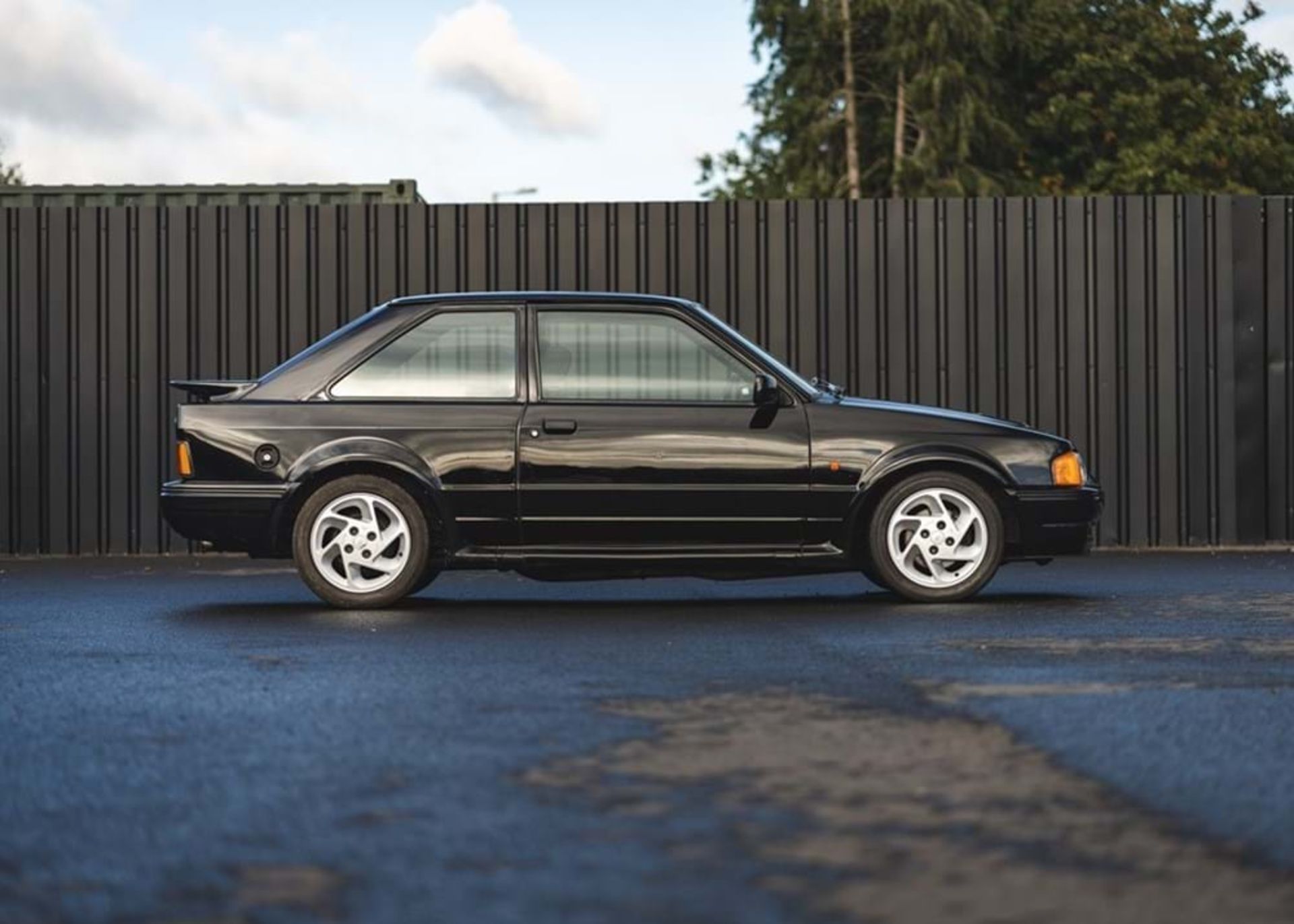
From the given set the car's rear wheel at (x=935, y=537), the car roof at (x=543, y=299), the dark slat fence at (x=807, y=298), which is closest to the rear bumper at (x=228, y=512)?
the car roof at (x=543, y=299)

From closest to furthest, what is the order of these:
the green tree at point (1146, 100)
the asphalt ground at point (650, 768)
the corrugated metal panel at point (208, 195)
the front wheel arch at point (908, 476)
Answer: the asphalt ground at point (650, 768)
the front wheel arch at point (908, 476)
the corrugated metal panel at point (208, 195)
the green tree at point (1146, 100)

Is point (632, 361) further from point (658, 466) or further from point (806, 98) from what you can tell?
point (806, 98)

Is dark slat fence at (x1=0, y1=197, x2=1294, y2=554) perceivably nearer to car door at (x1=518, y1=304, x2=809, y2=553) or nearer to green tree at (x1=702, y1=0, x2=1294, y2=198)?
car door at (x1=518, y1=304, x2=809, y2=553)

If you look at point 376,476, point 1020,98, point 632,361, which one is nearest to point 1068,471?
point 632,361

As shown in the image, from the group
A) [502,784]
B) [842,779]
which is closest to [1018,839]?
[842,779]

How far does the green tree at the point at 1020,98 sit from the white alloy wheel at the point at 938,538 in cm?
3581

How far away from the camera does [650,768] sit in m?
5.42

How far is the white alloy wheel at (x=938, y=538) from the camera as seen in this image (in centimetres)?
1013

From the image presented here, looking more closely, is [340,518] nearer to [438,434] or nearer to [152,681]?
[438,434]

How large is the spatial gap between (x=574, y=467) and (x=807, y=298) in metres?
5.39

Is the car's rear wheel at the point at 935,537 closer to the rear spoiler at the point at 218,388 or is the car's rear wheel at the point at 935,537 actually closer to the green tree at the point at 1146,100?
the rear spoiler at the point at 218,388

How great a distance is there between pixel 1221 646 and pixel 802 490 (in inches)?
95.9

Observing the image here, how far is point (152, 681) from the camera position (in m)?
7.28

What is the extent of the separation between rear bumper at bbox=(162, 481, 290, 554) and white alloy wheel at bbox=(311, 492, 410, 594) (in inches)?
9.6
